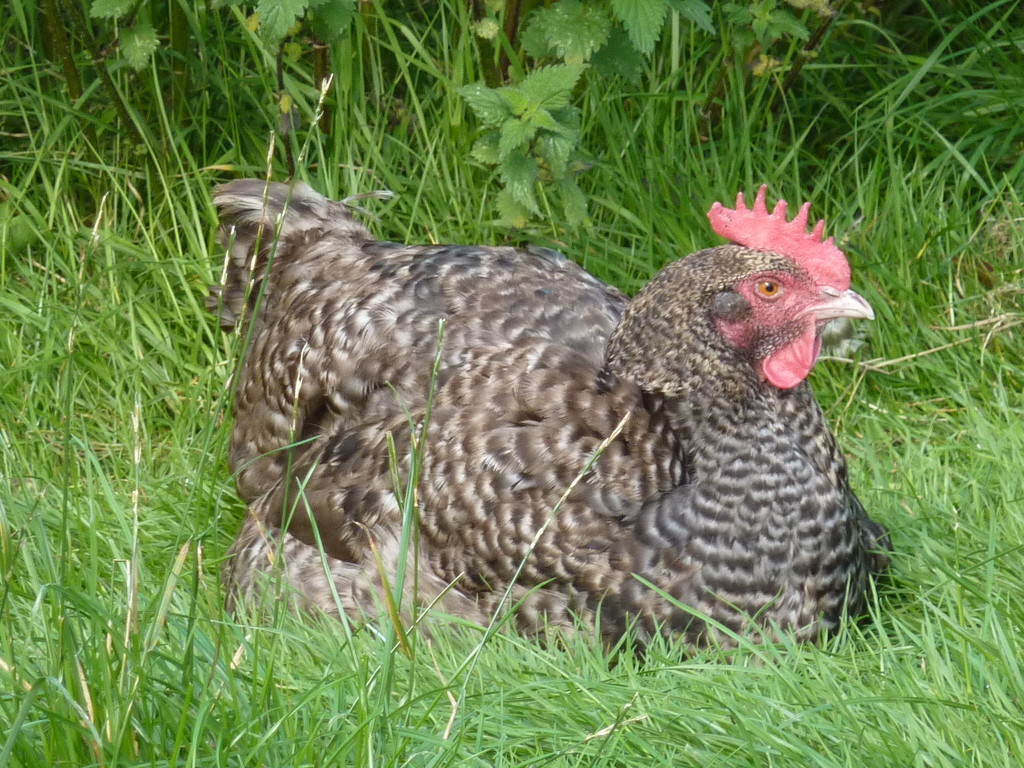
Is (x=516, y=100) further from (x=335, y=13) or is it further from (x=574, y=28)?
(x=335, y=13)

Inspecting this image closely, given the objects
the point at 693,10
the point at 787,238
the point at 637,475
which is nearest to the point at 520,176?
the point at 693,10

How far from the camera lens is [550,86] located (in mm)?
3857

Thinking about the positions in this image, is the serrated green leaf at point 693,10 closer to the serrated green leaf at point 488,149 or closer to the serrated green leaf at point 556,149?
the serrated green leaf at point 556,149

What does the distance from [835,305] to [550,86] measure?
1.23 metres

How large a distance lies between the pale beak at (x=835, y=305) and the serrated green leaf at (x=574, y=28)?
3.94ft

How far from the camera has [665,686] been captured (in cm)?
270

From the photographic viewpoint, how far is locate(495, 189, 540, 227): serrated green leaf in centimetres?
417

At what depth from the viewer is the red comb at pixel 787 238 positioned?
3139mm

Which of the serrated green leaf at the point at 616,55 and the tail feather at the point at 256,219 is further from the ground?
the serrated green leaf at the point at 616,55

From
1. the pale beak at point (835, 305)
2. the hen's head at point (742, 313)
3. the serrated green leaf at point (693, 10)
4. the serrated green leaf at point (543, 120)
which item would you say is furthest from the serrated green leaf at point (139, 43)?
the pale beak at point (835, 305)

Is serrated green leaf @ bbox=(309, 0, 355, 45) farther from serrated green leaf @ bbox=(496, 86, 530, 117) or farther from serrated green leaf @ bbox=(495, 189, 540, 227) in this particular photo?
serrated green leaf @ bbox=(495, 189, 540, 227)

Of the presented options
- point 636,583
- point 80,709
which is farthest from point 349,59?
point 80,709

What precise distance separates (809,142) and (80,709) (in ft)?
13.6

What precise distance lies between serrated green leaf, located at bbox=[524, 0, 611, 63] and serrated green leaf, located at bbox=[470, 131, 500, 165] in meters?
0.33
